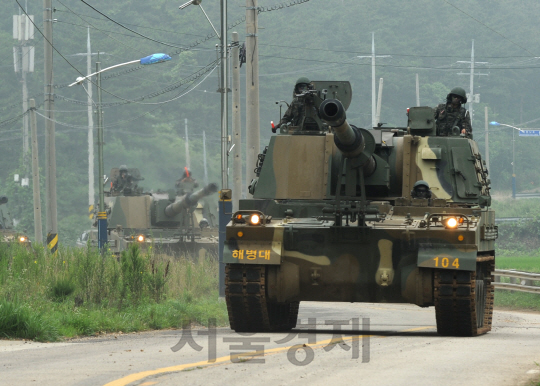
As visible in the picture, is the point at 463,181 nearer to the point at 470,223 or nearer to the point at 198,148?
the point at 470,223

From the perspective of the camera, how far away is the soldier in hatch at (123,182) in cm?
3447

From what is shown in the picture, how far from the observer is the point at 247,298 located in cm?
1361

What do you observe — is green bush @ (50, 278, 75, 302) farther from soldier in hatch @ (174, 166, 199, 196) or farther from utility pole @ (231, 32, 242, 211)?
soldier in hatch @ (174, 166, 199, 196)

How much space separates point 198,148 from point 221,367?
5094 centimetres

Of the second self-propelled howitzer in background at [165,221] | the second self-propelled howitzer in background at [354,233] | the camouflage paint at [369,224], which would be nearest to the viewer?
the second self-propelled howitzer in background at [354,233]

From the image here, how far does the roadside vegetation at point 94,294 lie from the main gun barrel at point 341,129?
13.3ft

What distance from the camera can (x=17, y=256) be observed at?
61.9 feet

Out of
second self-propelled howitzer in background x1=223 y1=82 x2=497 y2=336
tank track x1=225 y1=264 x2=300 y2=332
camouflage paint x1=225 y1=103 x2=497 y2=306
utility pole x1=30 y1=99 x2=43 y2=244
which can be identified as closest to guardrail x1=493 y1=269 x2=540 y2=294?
camouflage paint x1=225 y1=103 x2=497 y2=306

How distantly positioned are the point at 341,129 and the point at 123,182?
22411 millimetres

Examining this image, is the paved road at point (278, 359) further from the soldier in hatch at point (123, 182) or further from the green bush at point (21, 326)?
the soldier in hatch at point (123, 182)

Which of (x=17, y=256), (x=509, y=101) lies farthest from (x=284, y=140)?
(x=509, y=101)

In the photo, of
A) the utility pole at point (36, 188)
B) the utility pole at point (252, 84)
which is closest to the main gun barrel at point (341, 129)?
the utility pole at point (252, 84)

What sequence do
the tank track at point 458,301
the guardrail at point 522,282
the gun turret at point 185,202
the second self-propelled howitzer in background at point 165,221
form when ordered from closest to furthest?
the tank track at point 458,301
the guardrail at point 522,282
the gun turret at point 185,202
the second self-propelled howitzer in background at point 165,221

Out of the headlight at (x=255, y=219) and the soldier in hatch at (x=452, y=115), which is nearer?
the headlight at (x=255, y=219)
